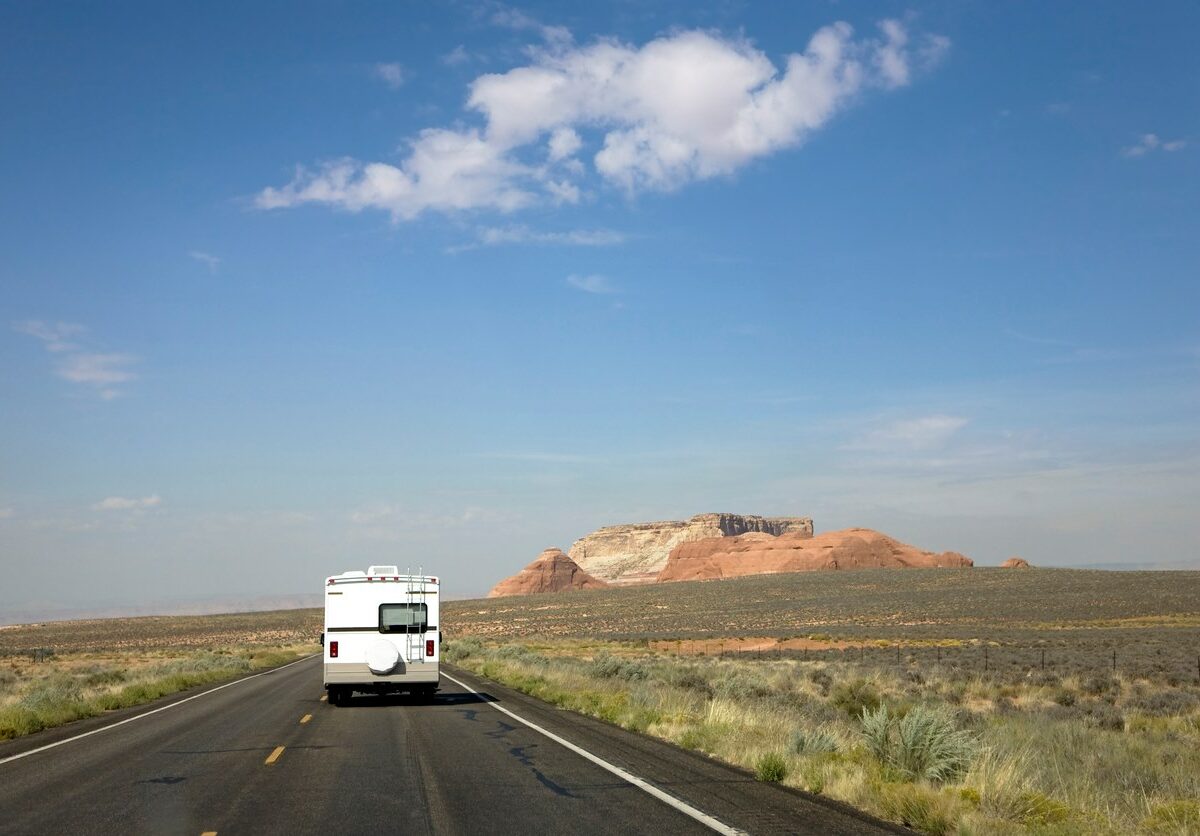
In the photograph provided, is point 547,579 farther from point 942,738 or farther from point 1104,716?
point 942,738

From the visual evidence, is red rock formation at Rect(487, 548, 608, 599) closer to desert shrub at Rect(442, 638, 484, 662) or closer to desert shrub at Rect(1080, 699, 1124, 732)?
desert shrub at Rect(442, 638, 484, 662)

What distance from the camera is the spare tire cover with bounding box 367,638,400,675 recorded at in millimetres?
20422

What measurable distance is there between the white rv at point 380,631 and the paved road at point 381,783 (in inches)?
88.0

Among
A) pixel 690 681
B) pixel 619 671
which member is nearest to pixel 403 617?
pixel 690 681

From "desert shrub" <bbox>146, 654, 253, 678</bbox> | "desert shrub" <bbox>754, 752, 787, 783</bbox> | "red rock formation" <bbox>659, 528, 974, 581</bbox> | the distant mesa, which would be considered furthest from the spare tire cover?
"red rock formation" <bbox>659, 528, 974, 581</bbox>

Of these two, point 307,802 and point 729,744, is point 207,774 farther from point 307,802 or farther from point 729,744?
point 729,744

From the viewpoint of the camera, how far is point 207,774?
11.7m

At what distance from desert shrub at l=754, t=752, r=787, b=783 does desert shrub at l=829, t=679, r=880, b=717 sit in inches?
417

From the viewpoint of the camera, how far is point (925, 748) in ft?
33.7

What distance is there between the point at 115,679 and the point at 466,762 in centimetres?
2749

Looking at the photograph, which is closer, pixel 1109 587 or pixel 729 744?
pixel 729 744

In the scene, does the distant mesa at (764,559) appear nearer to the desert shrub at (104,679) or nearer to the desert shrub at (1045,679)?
the desert shrub at (1045,679)

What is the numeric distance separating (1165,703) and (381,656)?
16.7 m

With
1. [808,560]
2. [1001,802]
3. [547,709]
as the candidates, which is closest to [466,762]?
[1001,802]
